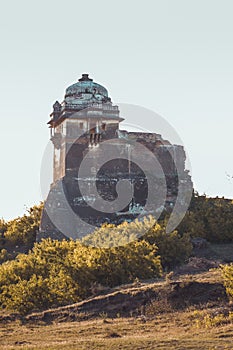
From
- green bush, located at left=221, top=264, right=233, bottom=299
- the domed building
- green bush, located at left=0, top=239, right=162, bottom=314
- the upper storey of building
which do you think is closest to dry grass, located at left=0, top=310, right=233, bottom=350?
green bush, located at left=221, top=264, right=233, bottom=299

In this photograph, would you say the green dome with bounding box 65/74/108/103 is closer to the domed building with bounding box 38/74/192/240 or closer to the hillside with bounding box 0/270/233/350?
the domed building with bounding box 38/74/192/240

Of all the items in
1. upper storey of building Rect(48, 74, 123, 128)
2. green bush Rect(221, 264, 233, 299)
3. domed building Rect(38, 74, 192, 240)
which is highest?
upper storey of building Rect(48, 74, 123, 128)

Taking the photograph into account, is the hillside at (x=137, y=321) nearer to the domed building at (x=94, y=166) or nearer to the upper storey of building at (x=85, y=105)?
the domed building at (x=94, y=166)

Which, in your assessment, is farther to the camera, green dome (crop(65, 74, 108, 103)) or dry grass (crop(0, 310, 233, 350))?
green dome (crop(65, 74, 108, 103))

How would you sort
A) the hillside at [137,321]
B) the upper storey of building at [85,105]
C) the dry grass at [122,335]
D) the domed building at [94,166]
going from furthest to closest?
the upper storey of building at [85,105]
the domed building at [94,166]
the hillside at [137,321]
the dry grass at [122,335]

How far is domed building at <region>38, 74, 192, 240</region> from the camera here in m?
28.9

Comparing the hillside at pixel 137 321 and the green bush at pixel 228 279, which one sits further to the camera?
the green bush at pixel 228 279

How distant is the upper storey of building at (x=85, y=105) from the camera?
3309cm

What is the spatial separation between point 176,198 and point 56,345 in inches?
775

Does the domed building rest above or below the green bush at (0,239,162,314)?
above

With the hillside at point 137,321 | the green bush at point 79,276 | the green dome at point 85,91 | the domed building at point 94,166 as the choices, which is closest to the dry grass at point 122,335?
Answer: the hillside at point 137,321

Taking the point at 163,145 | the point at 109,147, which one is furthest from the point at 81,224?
the point at 163,145

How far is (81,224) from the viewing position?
28.3 m

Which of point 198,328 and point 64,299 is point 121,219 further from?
point 198,328
